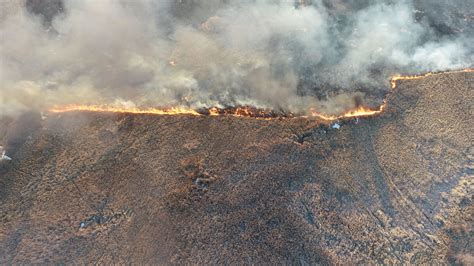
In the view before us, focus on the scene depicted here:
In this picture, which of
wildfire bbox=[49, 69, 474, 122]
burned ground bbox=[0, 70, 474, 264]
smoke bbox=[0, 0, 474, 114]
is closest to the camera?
burned ground bbox=[0, 70, 474, 264]

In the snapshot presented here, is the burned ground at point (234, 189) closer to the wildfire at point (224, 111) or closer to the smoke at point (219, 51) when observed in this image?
the wildfire at point (224, 111)

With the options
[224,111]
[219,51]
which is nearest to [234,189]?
[224,111]

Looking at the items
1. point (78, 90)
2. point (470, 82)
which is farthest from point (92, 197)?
point (470, 82)


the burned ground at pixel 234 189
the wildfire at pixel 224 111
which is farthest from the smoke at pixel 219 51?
the burned ground at pixel 234 189

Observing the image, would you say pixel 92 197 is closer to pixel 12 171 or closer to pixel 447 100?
pixel 12 171

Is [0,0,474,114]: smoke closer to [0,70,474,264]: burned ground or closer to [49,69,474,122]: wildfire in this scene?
[49,69,474,122]: wildfire

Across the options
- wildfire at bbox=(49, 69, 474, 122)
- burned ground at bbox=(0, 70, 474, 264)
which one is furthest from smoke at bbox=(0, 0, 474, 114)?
burned ground at bbox=(0, 70, 474, 264)

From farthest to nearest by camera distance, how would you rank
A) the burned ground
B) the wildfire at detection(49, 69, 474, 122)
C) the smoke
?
the smoke
the wildfire at detection(49, 69, 474, 122)
the burned ground
